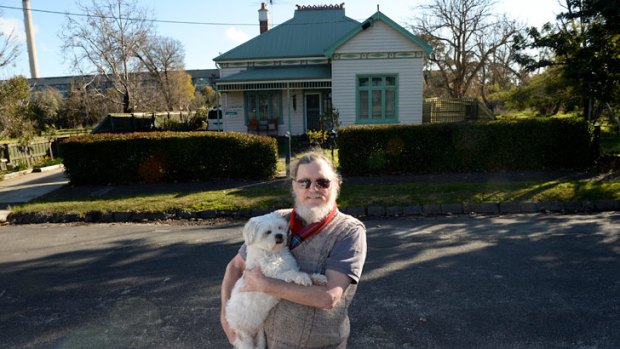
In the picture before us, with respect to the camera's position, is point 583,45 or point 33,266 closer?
point 33,266

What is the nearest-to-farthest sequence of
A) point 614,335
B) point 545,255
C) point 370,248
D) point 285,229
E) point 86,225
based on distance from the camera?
point 285,229 < point 614,335 < point 545,255 < point 370,248 < point 86,225

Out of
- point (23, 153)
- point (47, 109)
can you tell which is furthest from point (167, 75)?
point (23, 153)

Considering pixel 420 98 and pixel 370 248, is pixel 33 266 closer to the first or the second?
pixel 370 248

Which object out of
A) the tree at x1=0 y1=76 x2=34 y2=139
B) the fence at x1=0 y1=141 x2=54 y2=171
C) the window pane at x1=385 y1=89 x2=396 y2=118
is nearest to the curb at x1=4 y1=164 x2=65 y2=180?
the fence at x1=0 y1=141 x2=54 y2=171

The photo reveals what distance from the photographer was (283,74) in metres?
22.2

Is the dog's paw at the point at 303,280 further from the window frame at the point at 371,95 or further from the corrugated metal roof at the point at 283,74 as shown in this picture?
the corrugated metal roof at the point at 283,74

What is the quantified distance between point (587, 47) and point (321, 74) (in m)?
12.1

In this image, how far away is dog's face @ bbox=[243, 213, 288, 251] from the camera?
6.93 ft

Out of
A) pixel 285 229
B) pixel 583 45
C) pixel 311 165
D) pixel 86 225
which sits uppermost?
pixel 583 45

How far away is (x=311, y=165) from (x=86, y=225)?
814 cm

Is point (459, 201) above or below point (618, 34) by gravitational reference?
below

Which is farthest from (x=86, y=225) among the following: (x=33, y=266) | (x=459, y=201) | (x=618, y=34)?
(x=618, y=34)

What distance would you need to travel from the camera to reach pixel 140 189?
11.7m

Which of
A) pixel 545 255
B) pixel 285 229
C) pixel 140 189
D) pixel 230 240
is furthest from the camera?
pixel 140 189
